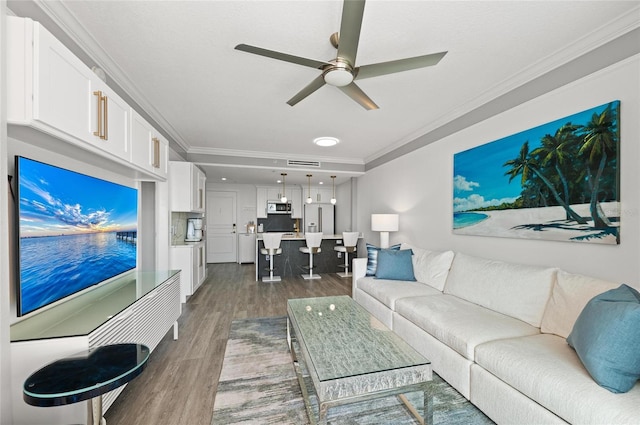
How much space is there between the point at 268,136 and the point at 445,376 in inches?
152

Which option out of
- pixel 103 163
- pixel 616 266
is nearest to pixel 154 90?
pixel 103 163

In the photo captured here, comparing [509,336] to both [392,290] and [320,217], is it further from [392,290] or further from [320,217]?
[320,217]

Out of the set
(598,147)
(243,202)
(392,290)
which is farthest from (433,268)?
(243,202)

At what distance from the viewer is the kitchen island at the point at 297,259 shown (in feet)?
19.5

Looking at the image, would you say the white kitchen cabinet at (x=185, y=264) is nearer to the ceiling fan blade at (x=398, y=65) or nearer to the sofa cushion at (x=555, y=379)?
the ceiling fan blade at (x=398, y=65)

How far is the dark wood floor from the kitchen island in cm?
84

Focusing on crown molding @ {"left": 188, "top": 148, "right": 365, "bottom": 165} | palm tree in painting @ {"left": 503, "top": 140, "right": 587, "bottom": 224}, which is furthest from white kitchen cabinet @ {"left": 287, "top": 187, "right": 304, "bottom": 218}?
palm tree in painting @ {"left": 503, "top": 140, "right": 587, "bottom": 224}

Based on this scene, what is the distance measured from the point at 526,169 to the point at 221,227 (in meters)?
7.11

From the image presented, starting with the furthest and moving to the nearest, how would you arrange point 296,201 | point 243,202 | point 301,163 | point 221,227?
point 296,201, point 243,202, point 221,227, point 301,163

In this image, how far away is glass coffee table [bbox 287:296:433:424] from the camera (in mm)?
1419

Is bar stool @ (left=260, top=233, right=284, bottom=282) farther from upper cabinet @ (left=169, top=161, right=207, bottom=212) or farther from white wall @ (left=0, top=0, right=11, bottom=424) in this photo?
white wall @ (left=0, top=0, right=11, bottom=424)

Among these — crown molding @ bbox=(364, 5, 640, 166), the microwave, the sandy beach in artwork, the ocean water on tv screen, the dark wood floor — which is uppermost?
crown molding @ bbox=(364, 5, 640, 166)

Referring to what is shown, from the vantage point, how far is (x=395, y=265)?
135 inches

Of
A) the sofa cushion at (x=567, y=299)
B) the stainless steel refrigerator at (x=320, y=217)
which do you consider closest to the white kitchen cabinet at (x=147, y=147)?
the sofa cushion at (x=567, y=299)
